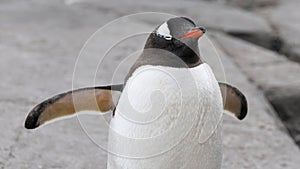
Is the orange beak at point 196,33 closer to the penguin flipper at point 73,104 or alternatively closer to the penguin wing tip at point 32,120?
the penguin flipper at point 73,104

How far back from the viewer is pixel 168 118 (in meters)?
1.36

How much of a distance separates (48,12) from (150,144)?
3245 millimetres

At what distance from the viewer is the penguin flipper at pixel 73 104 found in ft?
5.04

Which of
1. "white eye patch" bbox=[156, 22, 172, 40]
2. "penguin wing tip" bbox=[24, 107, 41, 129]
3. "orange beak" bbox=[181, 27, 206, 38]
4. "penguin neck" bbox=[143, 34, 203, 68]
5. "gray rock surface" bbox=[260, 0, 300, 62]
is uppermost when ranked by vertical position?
"orange beak" bbox=[181, 27, 206, 38]

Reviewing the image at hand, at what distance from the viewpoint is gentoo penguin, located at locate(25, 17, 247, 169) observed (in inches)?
53.4

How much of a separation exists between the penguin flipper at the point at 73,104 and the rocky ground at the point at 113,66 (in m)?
0.15

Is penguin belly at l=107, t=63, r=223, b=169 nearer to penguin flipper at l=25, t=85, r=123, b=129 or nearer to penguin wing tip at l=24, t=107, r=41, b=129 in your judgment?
penguin flipper at l=25, t=85, r=123, b=129

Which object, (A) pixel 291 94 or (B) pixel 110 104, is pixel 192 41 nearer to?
(B) pixel 110 104

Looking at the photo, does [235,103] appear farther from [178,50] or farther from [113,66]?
[113,66]

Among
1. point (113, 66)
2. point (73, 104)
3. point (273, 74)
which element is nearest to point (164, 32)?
point (73, 104)

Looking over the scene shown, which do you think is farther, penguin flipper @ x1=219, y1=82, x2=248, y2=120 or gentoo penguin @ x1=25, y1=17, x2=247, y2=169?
penguin flipper @ x1=219, y1=82, x2=248, y2=120

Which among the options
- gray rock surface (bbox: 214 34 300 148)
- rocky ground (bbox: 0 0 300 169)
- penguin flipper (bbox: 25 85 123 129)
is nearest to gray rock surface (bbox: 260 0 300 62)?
rocky ground (bbox: 0 0 300 169)

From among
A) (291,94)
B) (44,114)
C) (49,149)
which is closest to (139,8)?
(291,94)

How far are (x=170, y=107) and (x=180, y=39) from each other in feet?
0.51
